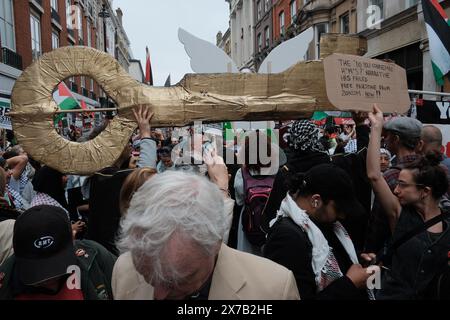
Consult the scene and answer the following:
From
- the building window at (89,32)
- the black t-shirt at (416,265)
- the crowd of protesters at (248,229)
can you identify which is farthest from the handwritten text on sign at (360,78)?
the building window at (89,32)

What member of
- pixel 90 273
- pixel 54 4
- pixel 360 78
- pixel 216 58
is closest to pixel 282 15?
pixel 54 4

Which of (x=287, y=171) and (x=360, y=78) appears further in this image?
(x=287, y=171)

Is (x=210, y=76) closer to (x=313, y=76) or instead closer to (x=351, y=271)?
(x=313, y=76)

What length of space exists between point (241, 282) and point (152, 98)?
174 cm

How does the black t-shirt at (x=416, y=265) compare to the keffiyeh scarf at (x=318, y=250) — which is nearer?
the keffiyeh scarf at (x=318, y=250)

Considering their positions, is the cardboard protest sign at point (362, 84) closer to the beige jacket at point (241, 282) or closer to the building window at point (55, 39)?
the beige jacket at point (241, 282)

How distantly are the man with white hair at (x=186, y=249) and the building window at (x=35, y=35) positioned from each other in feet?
62.4

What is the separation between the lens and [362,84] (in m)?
2.76

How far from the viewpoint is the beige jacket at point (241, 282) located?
1.33 metres

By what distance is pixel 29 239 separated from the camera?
158 centimetres

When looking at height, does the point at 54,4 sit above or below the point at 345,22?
above

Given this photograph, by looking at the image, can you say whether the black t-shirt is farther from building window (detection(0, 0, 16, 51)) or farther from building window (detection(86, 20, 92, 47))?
building window (detection(86, 20, 92, 47))

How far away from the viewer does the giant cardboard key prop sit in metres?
2.63

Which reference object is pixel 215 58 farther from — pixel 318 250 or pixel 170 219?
pixel 170 219
